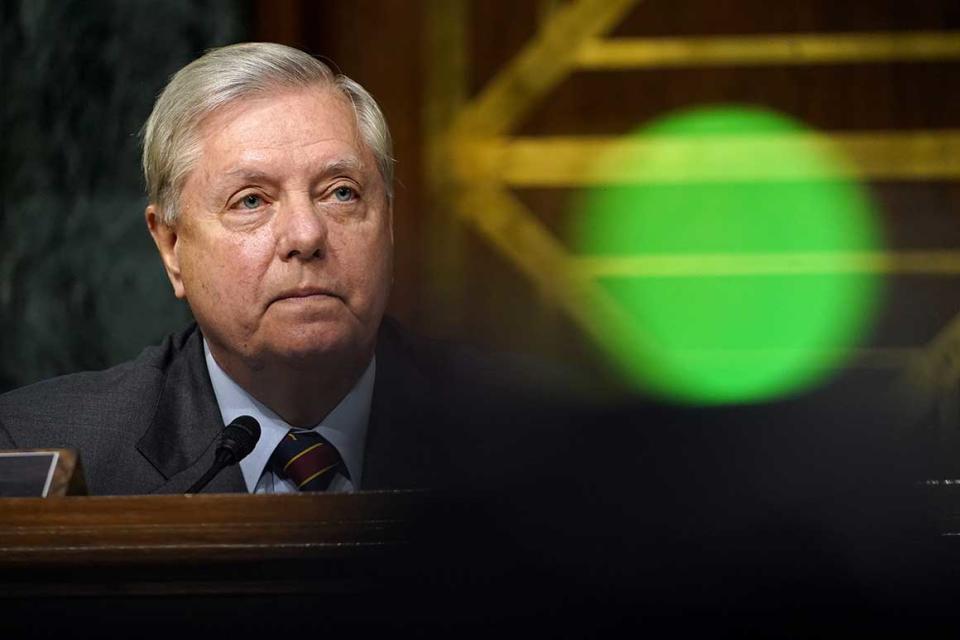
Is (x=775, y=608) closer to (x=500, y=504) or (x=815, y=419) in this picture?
(x=500, y=504)

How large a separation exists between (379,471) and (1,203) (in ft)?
5.22

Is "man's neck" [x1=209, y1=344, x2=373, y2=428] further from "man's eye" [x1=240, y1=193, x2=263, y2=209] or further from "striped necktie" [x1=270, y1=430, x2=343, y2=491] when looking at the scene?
"man's eye" [x1=240, y1=193, x2=263, y2=209]

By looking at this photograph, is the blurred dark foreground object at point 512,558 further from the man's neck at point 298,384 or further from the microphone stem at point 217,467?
the man's neck at point 298,384

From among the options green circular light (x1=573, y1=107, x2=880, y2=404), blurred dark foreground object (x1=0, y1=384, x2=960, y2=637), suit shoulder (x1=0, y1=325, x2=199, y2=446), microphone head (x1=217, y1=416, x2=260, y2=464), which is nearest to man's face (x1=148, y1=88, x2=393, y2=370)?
suit shoulder (x1=0, y1=325, x2=199, y2=446)

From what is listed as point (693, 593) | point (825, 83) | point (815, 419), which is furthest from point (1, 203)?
point (693, 593)

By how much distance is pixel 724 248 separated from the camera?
3.11m

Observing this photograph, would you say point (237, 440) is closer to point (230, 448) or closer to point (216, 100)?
point (230, 448)

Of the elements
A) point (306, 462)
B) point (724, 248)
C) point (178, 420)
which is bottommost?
point (306, 462)

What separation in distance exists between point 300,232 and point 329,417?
27 centimetres

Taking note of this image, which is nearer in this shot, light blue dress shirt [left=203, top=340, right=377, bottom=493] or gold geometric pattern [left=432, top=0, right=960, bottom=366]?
light blue dress shirt [left=203, top=340, right=377, bottom=493]

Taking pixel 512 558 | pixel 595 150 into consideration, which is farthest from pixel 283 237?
pixel 595 150

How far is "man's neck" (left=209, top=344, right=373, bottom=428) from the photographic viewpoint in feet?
5.94

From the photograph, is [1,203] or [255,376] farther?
[1,203]

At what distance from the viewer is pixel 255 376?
183 centimetres
